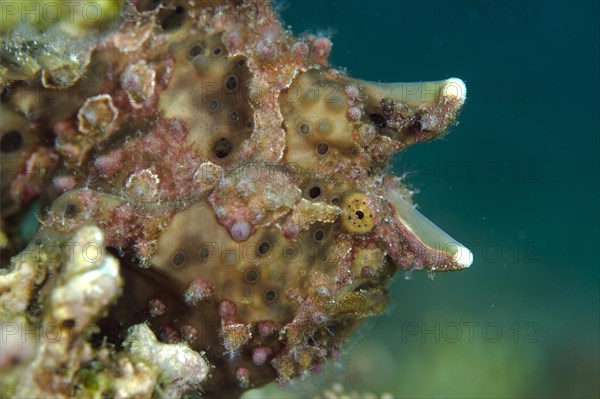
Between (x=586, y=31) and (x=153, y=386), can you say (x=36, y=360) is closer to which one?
(x=153, y=386)

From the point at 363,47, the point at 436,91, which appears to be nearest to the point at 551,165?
the point at 363,47

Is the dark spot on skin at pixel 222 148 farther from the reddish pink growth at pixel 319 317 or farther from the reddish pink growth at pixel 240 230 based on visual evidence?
the reddish pink growth at pixel 319 317

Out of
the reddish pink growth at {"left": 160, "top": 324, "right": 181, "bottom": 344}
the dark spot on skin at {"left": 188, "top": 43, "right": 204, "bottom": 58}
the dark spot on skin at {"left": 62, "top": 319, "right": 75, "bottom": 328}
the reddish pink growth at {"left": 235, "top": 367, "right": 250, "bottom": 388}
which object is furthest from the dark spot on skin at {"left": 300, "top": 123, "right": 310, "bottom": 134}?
the dark spot on skin at {"left": 62, "top": 319, "right": 75, "bottom": 328}

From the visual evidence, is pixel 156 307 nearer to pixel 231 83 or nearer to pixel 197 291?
pixel 197 291

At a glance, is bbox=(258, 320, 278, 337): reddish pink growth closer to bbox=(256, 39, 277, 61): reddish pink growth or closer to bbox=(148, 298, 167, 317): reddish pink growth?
bbox=(148, 298, 167, 317): reddish pink growth

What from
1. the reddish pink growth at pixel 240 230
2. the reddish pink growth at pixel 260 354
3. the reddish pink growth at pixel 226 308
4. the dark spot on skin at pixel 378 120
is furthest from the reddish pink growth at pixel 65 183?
the dark spot on skin at pixel 378 120
